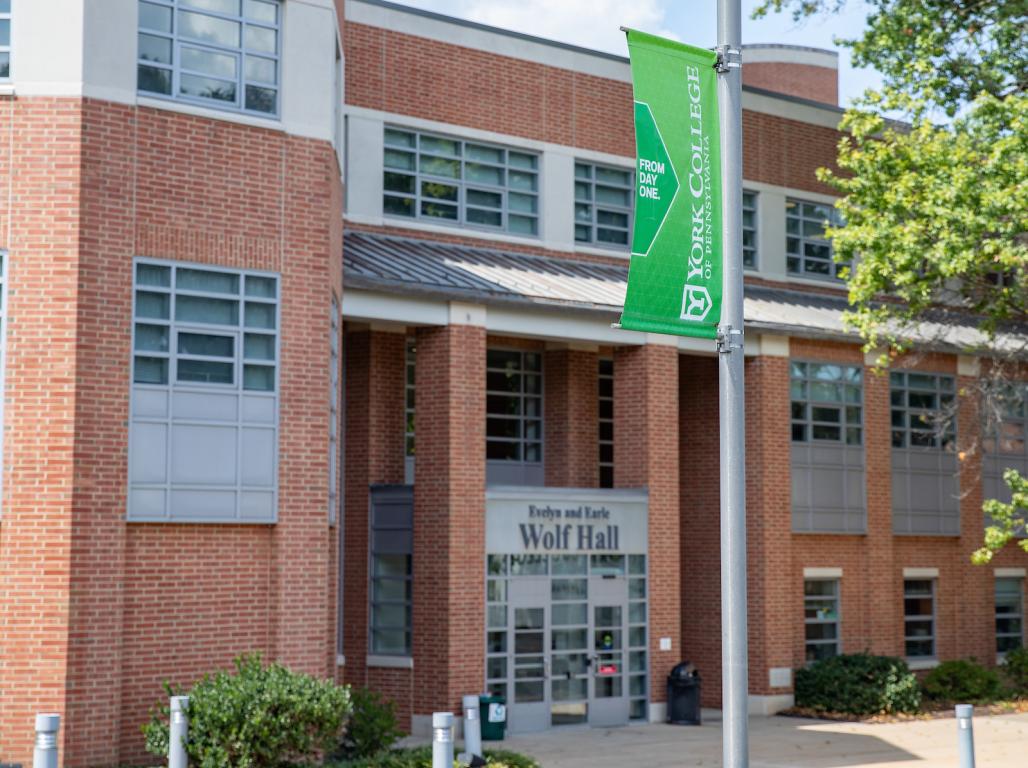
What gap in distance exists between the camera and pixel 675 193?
335 inches

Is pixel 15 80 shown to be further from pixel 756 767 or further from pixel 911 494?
pixel 911 494

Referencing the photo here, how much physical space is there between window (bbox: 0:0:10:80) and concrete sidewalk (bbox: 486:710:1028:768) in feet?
34.9

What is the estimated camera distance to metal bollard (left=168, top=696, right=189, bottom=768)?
42.6 feet

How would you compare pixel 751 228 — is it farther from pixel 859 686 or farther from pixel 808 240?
pixel 859 686

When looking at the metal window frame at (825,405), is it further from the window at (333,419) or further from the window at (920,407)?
the window at (333,419)

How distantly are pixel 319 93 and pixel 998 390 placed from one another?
15.1 metres

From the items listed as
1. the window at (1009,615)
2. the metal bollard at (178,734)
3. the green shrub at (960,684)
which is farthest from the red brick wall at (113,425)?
the window at (1009,615)

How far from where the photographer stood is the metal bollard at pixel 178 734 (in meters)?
13.0

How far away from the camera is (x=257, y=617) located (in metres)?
16.3

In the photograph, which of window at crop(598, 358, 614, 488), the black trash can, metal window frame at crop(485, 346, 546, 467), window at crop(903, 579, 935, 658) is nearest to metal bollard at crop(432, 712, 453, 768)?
the black trash can

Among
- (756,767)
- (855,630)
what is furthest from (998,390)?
(756,767)

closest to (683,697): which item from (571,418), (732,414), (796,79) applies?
(571,418)

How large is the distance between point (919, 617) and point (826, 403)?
4945 mm

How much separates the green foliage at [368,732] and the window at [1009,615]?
16820 mm
